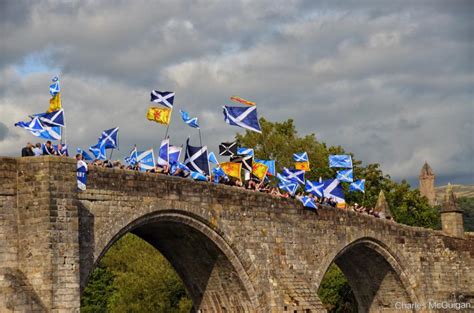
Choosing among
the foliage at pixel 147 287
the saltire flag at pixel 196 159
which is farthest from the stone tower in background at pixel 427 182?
the saltire flag at pixel 196 159

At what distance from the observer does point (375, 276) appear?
40406mm

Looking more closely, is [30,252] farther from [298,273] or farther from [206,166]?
[298,273]

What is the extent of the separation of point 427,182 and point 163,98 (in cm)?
13723

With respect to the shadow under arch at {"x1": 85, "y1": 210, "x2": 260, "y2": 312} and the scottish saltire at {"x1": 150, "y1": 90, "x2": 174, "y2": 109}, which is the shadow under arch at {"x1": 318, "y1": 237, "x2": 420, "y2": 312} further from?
the scottish saltire at {"x1": 150, "y1": 90, "x2": 174, "y2": 109}

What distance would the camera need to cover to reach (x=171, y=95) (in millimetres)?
30250

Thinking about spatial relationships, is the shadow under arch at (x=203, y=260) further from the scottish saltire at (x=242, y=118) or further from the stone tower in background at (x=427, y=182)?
the stone tower in background at (x=427, y=182)

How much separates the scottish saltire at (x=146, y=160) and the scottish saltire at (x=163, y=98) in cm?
177

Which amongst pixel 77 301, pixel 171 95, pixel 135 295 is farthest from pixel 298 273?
pixel 135 295

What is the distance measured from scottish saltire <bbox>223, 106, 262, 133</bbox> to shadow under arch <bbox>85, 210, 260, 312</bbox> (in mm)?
A: 4737

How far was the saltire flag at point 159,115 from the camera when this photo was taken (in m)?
30.1

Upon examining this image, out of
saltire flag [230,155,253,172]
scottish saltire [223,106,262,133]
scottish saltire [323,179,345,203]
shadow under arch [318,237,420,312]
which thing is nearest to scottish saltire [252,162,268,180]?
saltire flag [230,155,253,172]

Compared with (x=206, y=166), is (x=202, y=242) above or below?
below

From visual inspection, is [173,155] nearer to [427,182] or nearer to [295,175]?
[295,175]

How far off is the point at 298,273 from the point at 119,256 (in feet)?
78.1
